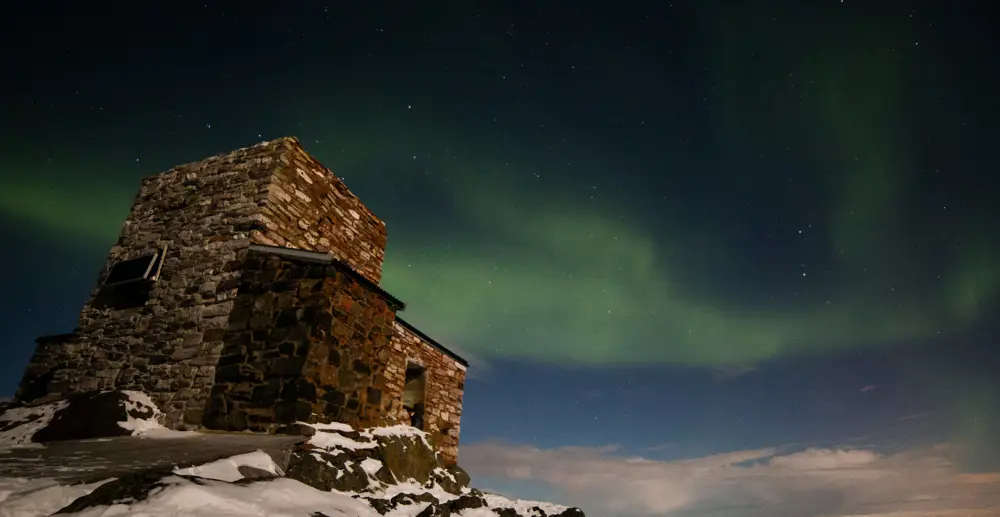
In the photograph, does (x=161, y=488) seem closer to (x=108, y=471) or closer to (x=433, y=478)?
(x=108, y=471)

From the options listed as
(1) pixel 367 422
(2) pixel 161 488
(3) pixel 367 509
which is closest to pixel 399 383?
(1) pixel 367 422

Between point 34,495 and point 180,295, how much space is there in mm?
6303

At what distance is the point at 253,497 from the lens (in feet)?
12.0

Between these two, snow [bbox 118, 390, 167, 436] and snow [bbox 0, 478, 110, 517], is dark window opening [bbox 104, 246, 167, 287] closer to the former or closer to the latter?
snow [bbox 118, 390, 167, 436]

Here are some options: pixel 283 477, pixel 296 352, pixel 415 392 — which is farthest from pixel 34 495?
pixel 415 392

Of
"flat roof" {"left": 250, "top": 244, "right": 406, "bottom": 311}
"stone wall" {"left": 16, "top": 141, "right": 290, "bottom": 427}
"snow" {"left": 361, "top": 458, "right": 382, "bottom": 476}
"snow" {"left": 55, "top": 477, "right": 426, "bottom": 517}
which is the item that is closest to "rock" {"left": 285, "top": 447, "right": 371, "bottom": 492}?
"snow" {"left": 361, "top": 458, "right": 382, "bottom": 476}

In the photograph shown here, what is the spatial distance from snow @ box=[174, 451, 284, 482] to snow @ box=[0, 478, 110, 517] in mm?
628

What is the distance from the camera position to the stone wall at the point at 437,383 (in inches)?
495

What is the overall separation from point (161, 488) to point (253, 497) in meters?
0.64

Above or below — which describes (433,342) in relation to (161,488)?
above

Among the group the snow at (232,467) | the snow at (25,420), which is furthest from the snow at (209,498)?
the snow at (25,420)

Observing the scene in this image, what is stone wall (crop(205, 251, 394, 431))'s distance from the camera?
732 centimetres

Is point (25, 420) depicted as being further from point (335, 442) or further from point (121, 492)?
point (121, 492)

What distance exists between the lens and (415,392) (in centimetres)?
1353
